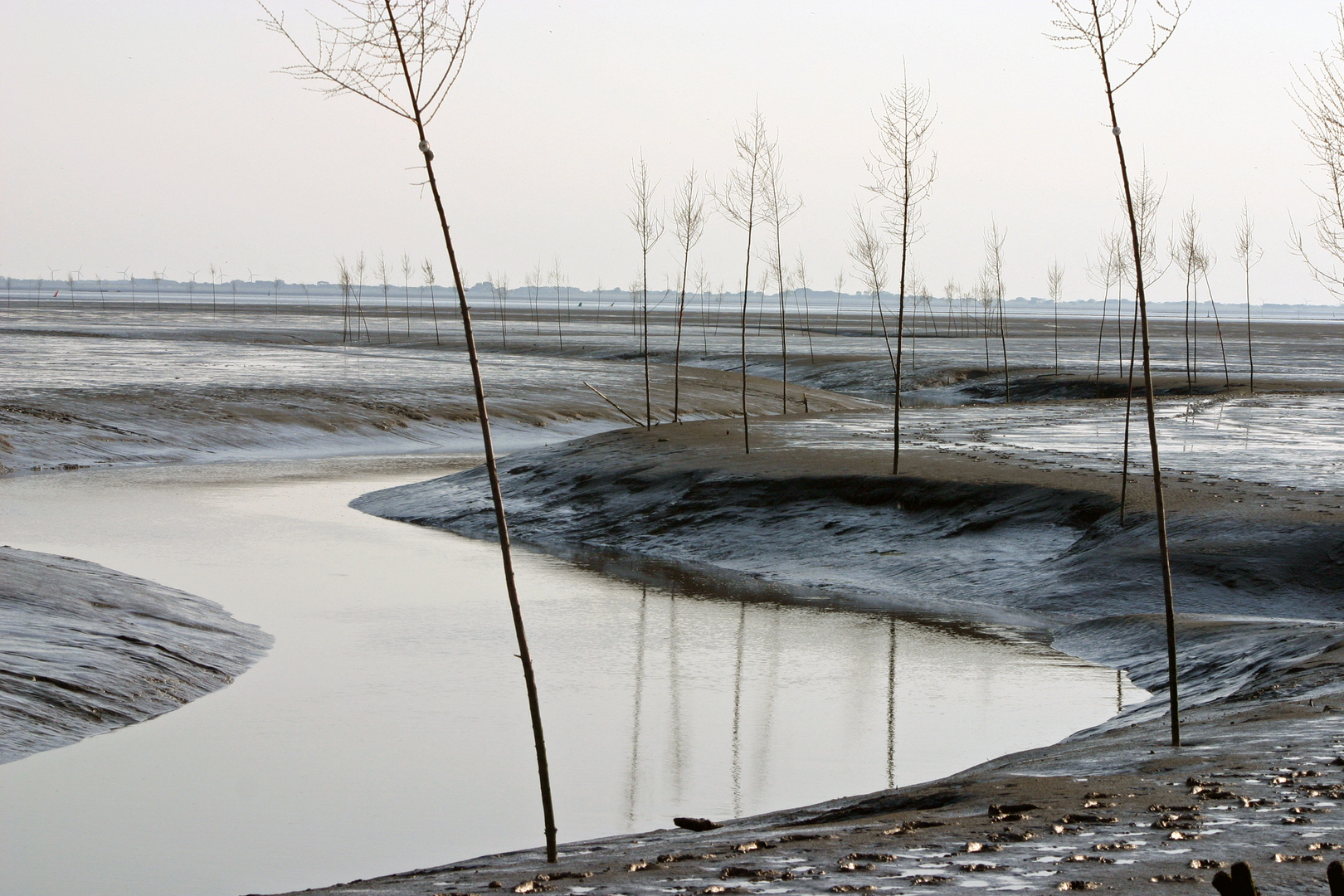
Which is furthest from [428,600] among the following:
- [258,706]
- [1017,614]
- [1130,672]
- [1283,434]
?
[1283,434]

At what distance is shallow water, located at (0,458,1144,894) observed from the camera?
7.44 metres

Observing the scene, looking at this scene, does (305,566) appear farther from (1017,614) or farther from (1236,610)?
(1236,610)

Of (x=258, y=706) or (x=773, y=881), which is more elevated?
(x=773, y=881)

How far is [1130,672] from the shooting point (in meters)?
11.8

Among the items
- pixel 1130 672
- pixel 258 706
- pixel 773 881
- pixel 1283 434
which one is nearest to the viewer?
pixel 773 881

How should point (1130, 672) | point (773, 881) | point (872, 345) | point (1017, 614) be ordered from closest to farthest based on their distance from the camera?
point (773, 881), point (1130, 672), point (1017, 614), point (872, 345)

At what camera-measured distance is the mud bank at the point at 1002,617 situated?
5184 millimetres

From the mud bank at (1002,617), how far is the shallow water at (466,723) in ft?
3.12

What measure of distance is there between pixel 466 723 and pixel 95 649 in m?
3.42

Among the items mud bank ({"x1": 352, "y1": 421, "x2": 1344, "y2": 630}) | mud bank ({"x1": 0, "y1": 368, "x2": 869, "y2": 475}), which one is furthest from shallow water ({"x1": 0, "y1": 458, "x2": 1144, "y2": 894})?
mud bank ({"x1": 0, "y1": 368, "x2": 869, "y2": 475})

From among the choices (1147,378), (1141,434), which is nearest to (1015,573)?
(1147,378)

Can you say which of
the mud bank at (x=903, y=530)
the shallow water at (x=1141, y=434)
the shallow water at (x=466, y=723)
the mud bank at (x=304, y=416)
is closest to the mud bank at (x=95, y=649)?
the shallow water at (x=466, y=723)

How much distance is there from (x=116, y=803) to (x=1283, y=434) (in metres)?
25.2

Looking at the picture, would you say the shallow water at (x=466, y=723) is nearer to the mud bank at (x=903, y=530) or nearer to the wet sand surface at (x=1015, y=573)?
the wet sand surface at (x=1015, y=573)
